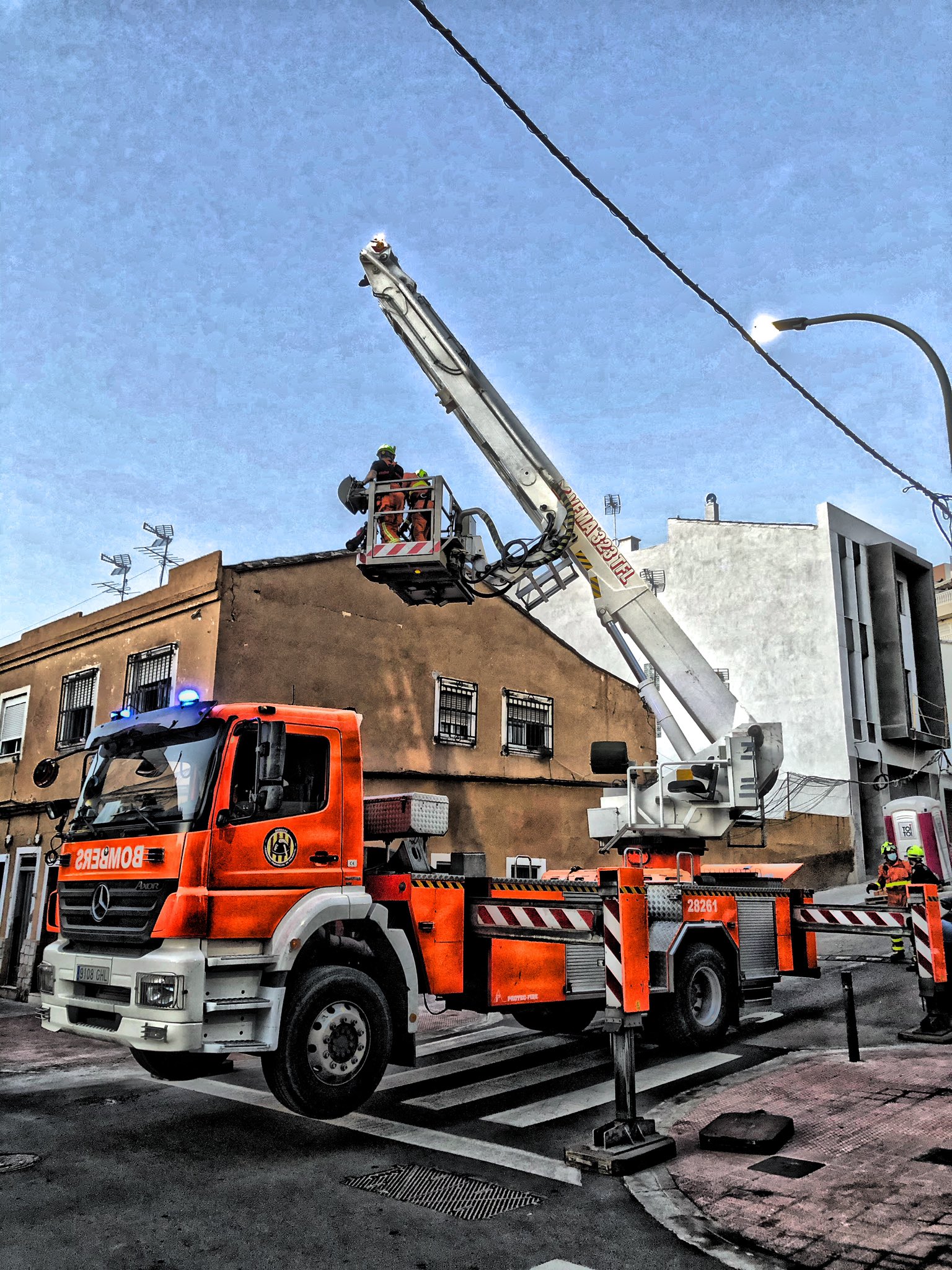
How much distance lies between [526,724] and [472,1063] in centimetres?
998

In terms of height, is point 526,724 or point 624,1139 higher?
point 526,724

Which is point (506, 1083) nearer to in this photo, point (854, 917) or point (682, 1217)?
point (682, 1217)

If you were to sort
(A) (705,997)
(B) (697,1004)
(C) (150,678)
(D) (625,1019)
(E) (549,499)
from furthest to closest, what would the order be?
(C) (150,678) < (E) (549,499) < (A) (705,997) < (B) (697,1004) < (D) (625,1019)

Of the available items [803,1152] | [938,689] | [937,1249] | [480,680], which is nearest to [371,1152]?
[803,1152]

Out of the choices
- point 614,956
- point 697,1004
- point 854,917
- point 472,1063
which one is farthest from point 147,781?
point 854,917

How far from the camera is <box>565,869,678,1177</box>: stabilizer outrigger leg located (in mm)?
5891

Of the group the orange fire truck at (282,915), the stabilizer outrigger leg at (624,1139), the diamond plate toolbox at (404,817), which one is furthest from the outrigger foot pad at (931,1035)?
the diamond plate toolbox at (404,817)

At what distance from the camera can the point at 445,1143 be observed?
644cm

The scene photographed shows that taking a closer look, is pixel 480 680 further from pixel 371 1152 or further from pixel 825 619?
pixel 825 619

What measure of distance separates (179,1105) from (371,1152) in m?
2.22

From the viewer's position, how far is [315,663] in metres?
15.3

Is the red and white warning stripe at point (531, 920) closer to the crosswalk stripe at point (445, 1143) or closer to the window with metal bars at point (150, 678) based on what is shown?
the crosswalk stripe at point (445, 1143)

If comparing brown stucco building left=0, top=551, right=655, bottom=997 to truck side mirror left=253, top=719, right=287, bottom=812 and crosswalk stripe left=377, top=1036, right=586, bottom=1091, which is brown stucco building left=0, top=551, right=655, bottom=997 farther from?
truck side mirror left=253, top=719, right=287, bottom=812

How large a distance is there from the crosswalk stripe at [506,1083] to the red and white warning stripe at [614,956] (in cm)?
197
